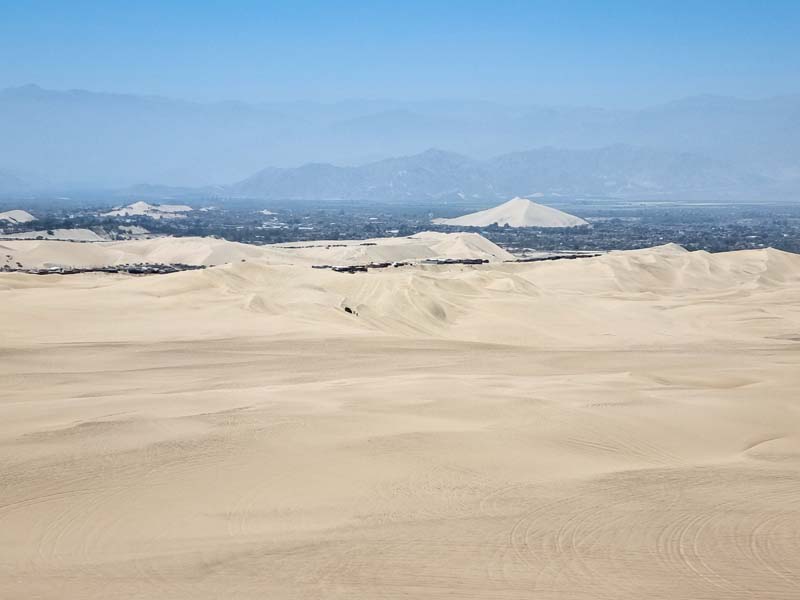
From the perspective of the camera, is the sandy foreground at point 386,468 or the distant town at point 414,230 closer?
the sandy foreground at point 386,468

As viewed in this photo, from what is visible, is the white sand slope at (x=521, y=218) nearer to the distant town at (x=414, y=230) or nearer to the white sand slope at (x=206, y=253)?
the distant town at (x=414, y=230)

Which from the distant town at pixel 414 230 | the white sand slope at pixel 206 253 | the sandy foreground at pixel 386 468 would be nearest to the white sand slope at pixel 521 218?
the distant town at pixel 414 230

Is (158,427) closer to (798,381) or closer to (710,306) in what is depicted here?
(798,381)

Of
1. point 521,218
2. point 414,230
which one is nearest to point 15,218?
point 414,230

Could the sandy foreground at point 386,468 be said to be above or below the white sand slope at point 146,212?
below

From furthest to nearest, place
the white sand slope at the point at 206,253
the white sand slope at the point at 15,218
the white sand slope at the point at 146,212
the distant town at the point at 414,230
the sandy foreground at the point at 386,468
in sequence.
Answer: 1. the white sand slope at the point at 146,212
2. the white sand slope at the point at 15,218
3. the distant town at the point at 414,230
4. the white sand slope at the point at 206,253
5. the sandy foreground at the point at 386,468

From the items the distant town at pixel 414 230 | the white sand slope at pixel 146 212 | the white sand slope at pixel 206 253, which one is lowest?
the white sand slope at pixel 206 253

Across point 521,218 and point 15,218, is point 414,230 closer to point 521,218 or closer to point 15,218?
point 521,218

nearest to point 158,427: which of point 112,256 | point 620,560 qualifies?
point 620,560
